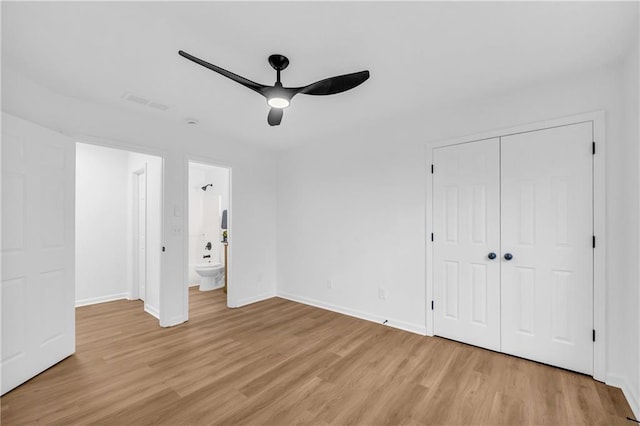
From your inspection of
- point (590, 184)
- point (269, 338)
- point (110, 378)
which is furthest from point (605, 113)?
point (110, 378)

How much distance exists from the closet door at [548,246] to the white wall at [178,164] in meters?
3.33

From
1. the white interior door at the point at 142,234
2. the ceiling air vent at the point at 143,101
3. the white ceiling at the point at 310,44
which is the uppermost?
the white ceiling at the point at 310,44

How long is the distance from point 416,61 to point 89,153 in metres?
4.92

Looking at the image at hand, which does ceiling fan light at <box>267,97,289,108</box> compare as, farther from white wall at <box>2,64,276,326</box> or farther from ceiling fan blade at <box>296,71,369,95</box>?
white wall at <box>2,64,276,326</box>

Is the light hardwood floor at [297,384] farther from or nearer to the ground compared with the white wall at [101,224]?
nearer to the ground

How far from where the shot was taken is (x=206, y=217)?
5.86 m

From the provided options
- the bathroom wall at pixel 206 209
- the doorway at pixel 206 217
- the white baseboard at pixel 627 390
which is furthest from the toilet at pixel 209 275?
the white baseboard at pixel 627 390

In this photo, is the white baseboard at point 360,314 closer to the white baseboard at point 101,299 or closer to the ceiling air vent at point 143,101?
the white baseboard at point 101,299

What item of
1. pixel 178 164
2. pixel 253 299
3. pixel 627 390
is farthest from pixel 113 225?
pixel 627 390

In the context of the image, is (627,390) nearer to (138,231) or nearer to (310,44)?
(310,44)

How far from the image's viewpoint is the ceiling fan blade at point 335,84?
6.24 ft

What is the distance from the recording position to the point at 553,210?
2.46 meters

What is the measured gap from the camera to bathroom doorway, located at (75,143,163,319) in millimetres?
4262

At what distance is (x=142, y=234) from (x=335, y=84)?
392 centimetres
